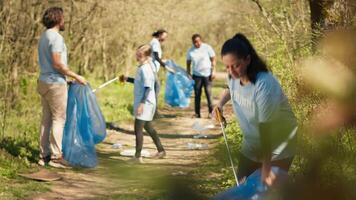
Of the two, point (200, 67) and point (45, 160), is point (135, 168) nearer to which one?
point (45, 160)

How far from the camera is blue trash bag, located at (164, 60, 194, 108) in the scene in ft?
49.2

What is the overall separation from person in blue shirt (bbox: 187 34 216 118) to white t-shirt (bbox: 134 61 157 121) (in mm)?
5063

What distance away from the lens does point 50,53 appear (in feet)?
24.9

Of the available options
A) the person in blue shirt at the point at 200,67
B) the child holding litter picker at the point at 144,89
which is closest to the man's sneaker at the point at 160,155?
the child holding litter picker at the point at 144,89

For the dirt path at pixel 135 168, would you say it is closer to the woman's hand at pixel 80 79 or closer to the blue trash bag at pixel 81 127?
the blue trash bag at pixel 81 127

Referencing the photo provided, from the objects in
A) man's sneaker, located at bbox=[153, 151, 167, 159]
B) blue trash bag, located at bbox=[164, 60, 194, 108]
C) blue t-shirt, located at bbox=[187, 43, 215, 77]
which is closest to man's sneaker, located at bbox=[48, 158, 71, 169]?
man's sneaker, located at bbox=[153, 151, 167, 159]

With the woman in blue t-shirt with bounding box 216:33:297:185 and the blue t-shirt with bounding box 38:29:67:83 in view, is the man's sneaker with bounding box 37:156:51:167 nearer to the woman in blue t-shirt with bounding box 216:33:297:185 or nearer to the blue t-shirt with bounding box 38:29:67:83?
the blue t-shirt with bounding box 38:29:67:83

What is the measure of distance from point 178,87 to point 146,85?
264 inches

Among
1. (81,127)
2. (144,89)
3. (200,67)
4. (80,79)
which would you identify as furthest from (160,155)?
(200,67)

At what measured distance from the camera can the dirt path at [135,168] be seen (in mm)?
1303

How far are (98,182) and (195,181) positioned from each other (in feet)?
20.8

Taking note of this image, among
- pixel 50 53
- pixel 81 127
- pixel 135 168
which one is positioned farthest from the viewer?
pixel 81 127

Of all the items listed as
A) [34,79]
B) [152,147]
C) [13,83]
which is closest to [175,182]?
[152,147]

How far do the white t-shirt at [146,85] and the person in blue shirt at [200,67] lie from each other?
5063 mm
